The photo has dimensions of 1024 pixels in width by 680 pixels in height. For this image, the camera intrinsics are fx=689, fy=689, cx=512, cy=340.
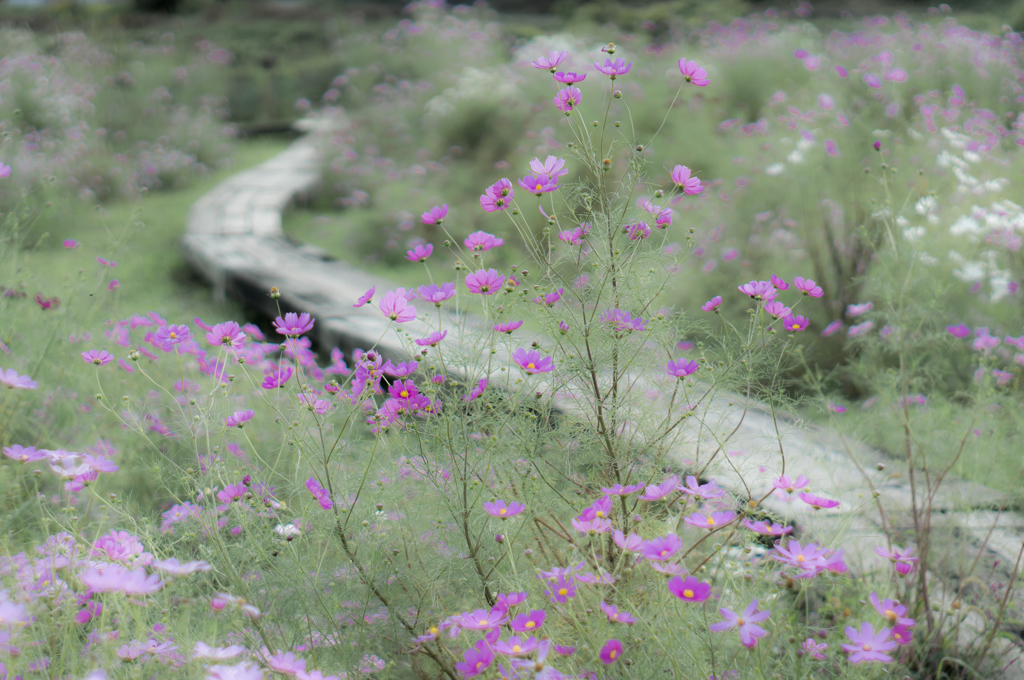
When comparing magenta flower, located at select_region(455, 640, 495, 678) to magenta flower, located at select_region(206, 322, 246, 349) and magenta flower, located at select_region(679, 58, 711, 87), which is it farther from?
magenta flower, located at select_region(679, 58, 711, 87)

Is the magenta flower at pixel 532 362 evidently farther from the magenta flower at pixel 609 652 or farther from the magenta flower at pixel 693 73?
the magenta flower at pixel 693 73

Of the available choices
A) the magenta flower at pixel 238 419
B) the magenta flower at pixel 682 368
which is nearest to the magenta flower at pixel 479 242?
the magenta flower at pixel 682 368

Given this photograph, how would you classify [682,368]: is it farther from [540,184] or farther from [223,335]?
[223,335]

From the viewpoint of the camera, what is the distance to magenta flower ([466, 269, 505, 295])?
1.25 m

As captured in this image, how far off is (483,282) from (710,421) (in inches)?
40.0

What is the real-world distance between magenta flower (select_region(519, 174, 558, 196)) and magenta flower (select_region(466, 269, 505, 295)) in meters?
0.17

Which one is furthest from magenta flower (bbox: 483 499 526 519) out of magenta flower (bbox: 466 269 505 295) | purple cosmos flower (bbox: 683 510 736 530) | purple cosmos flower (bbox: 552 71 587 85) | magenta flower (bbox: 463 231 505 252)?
purple cosmos flower (bbox: 552 71 587 85)

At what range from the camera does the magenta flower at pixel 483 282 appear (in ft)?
4.09

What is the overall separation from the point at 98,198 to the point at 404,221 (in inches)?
110

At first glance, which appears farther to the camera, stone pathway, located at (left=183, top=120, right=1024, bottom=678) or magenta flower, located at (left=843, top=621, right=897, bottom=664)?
stone pathway, located at (left=183, top=120, right=1024, bottom=678)

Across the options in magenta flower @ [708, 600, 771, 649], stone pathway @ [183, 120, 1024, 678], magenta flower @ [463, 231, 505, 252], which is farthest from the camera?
stone pathway @ [183, 120, 1024, 678]

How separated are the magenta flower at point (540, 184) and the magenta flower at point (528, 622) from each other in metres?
0.71

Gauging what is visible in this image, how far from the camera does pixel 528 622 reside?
1.02 metres

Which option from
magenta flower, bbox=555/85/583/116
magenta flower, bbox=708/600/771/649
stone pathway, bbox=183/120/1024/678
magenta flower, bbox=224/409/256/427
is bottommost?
stone pathway, bbox=183/120/1024/678
